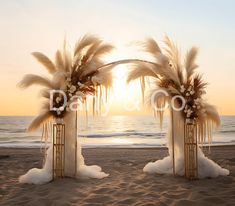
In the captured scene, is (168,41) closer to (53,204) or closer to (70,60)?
(70,60)

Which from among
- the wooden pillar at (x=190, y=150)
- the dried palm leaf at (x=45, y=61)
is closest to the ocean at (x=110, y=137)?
the wooden pillar at (x=190, y=150)

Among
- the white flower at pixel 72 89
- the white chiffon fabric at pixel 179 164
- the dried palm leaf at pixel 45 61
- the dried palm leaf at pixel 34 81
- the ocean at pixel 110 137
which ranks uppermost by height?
the dried palm leaf at pixel 45 61

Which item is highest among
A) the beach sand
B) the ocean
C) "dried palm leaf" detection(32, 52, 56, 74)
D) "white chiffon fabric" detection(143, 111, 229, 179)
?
"dried palm leaf" detection(32, 52, 56, 74)

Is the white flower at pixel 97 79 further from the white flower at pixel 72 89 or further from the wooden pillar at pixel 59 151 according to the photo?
the wooden pillar at pixel 59 151

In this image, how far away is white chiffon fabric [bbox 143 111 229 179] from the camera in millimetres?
6219

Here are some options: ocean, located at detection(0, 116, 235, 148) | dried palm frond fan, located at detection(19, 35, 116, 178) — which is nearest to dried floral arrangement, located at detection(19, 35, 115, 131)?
dried palm frond fan, located at detection(19, 35, 116, 178)

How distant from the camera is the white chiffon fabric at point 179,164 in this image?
6.22 meters

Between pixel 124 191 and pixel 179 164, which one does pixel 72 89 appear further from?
pixel 179 164

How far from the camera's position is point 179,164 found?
21.3 feet

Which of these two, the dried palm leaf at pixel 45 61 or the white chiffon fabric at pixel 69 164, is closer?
the white chiffon fabric at pixel 69 164

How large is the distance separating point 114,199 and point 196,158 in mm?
2260

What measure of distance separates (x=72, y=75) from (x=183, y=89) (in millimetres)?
2272

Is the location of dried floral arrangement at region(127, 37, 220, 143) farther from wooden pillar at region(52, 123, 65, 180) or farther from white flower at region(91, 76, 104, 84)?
wooden pillar at region(52, 123, 65, 180)

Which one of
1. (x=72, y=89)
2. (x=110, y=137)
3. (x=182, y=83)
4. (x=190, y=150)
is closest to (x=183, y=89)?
(x=182, y=83)
